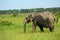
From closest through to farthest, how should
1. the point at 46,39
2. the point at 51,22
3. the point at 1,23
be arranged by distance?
1. the point at 46,39
2. the point at 51,22
3. the point at 1,23

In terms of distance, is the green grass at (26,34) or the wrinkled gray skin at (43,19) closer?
the green grass at (26,34)

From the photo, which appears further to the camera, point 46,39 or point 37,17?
point 37,17

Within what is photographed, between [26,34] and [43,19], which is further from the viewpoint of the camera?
[43,19]

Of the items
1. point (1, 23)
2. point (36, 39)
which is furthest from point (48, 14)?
point (1, 23)

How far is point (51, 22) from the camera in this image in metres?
15.0

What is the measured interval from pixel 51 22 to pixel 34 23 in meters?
1.09

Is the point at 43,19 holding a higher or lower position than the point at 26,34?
higher

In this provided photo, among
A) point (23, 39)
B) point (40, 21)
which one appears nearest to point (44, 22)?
point (40, 21)

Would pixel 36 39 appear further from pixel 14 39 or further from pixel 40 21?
pixel 40 21

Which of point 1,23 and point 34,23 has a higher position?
point 34,23

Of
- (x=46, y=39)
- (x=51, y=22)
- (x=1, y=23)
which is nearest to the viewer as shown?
(x=46, y=39)

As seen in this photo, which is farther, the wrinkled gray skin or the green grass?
the wrinkled gray skin

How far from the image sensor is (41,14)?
15.2 metres

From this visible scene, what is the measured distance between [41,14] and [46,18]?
428 millimetres
